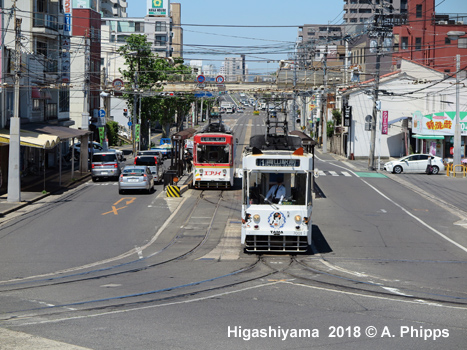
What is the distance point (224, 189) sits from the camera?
124 ft

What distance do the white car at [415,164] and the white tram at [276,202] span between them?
1305 inches

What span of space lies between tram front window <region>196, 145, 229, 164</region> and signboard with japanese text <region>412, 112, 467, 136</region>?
26.3 m

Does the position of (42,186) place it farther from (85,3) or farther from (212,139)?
(85,3)

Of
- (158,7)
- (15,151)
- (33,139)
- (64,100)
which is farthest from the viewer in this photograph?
(158,7)

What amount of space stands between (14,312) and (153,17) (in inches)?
5172

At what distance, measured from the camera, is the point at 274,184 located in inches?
740

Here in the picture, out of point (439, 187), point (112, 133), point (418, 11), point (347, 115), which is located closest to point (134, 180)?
point (439, 187)

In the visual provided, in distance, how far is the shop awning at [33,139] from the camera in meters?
34.1

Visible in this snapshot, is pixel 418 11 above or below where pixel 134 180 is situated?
above

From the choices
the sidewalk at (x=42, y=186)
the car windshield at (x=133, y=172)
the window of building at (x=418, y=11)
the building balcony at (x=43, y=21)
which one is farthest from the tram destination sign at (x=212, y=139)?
the window of building at (x=418, y=11)

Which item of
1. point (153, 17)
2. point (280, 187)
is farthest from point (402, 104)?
point (153, 17)

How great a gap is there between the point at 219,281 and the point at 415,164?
1491 inches

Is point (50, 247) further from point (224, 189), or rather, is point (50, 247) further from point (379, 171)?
point (379, 171)

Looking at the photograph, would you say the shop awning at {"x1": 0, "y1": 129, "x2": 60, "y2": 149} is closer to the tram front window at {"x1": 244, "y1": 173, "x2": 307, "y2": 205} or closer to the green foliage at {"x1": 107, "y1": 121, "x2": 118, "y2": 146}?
the tram front window at {"x1": 244, "y1": 173, "x2": 307, "y2": 205}
